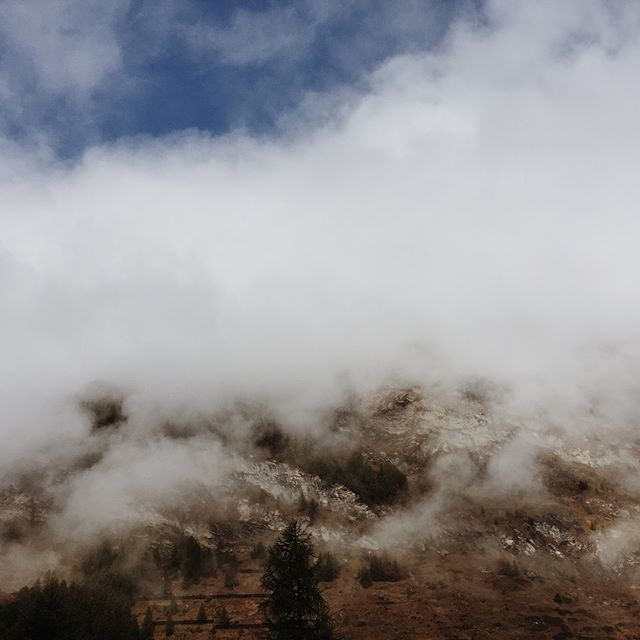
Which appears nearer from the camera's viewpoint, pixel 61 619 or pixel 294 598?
pixel 294 598

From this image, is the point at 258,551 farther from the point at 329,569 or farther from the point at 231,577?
the point at 329,569

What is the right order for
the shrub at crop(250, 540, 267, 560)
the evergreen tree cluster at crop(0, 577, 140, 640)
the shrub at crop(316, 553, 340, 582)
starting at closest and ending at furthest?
the evergreen tree cluster at crop(0, 577, 140, 640)
the shrub at crop(316, 553, 340, 582)
the shrub at crop(250, 540, 267, 560)

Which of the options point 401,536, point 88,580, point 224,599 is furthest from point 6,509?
point 401,536

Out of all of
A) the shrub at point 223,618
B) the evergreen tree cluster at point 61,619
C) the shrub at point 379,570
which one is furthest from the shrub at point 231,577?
the shrub at point 379,570

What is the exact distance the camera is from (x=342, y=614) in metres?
104

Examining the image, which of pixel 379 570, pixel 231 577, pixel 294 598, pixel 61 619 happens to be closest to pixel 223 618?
pixel 231 577

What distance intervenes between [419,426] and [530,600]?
64.0m

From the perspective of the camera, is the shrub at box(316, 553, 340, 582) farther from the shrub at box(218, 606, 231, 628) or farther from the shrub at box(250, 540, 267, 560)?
the shrub at box(218, 606, 231, 628)

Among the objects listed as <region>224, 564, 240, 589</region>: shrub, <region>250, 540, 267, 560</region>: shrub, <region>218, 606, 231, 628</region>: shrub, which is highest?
<region>250, 540, 267, 560</region>: shrub

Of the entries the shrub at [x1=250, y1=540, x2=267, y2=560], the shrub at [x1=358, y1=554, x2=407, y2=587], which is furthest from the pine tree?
the shrub at [x1=250, y1=540, x2=267, y2=560]

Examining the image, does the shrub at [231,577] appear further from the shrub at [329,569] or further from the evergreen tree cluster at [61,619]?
the evergreen tree cluster at [61,619]

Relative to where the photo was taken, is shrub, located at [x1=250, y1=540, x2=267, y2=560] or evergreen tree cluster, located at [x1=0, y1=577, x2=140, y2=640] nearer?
evergreen tree cluster, located at [x1=0, y1=577, x2=140, y2=640]

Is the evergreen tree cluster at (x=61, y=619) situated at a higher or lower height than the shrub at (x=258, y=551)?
lower

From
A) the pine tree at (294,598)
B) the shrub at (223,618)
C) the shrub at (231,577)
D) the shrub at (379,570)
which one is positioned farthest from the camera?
the shrub at (379,570)
